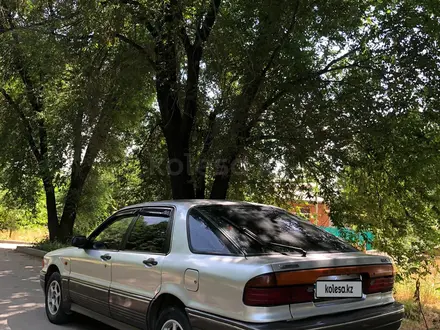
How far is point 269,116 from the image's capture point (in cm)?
809

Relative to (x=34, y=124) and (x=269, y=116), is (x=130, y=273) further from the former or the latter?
(x=34, y=124)

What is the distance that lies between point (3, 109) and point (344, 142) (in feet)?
44.4

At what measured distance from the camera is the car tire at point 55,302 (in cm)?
584

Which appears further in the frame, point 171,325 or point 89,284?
point 89,284

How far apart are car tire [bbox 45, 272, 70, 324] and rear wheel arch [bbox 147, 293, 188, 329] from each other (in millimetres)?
2170

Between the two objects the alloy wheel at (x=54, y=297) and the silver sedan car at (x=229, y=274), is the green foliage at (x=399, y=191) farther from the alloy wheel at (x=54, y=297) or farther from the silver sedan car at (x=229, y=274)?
the alloy wheel at (x=54, y=297)

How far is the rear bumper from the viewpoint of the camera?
3283 mm

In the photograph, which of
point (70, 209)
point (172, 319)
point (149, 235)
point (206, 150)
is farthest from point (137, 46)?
point (70, 209)

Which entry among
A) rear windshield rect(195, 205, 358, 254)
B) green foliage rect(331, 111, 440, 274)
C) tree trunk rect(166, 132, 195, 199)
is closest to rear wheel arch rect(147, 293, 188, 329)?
rear windshield rect(195, 205, 358, 254)

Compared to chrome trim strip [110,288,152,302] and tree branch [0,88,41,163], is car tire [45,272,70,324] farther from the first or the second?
tree branch [0,88,41,163]

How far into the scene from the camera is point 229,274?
11.4 ft

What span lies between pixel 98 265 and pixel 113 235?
1.23ft

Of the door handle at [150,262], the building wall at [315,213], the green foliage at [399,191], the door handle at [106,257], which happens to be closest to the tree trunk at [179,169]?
the building wall at [315,213]

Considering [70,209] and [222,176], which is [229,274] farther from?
[70,209]
